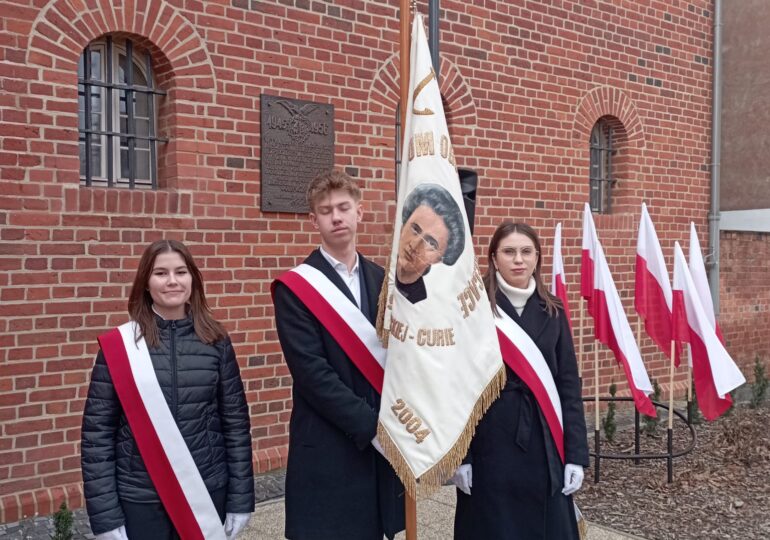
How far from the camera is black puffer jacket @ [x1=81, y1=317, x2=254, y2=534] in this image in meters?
2.45

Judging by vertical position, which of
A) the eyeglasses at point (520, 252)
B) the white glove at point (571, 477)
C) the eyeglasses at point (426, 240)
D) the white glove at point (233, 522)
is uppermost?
the eyeglasses at point (426, 240)

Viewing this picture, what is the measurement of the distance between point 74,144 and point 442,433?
3163mm

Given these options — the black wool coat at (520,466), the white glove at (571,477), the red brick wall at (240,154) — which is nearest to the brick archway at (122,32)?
the red brick wall at (240,154)

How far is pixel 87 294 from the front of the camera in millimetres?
4566

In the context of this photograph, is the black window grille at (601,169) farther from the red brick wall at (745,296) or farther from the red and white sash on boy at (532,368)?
the red and white sash on boy at (532,368)

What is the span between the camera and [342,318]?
266cm

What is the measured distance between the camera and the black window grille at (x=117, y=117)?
478 centimetres

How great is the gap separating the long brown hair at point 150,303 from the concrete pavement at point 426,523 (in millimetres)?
1995

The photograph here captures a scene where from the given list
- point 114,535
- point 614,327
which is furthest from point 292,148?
point 114,535

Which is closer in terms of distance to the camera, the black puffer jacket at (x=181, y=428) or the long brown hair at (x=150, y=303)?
the black puffer jacket at (x=181, y=428)

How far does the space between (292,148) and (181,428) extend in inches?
125

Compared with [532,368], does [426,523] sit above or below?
below

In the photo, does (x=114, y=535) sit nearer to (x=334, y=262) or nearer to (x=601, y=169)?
(x=334, y=262)

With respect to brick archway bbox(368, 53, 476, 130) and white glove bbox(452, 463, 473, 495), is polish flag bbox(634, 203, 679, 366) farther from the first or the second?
white glove bbox(452, 463, 473, 495)
